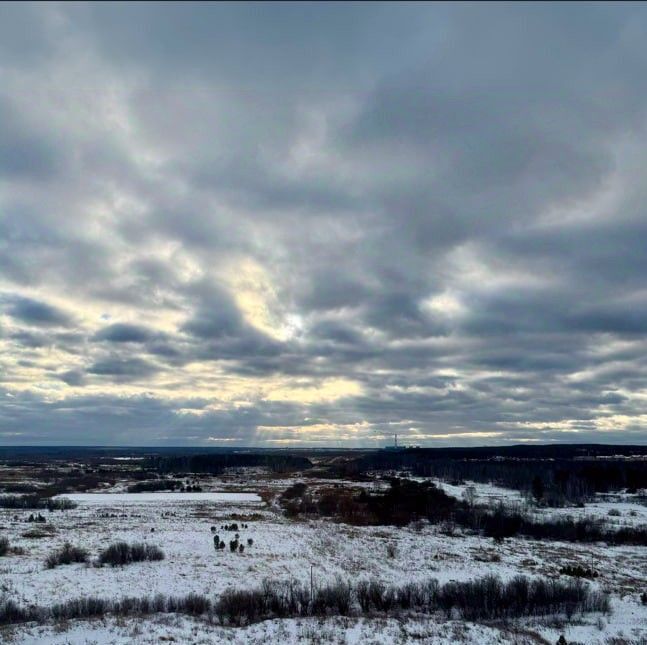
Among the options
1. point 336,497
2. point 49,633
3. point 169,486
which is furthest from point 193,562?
point 169,486

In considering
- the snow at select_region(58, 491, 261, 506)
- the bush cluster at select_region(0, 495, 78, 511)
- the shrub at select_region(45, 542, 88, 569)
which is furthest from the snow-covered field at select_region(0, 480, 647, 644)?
the snow at select_region(58, 491, 261, 506)

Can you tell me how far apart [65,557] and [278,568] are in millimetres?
11303

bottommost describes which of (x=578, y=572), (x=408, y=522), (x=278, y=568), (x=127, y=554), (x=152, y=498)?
(x=152, y=498)

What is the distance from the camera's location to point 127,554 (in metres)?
30.1

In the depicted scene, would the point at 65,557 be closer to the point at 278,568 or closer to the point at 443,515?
the point at 278,568

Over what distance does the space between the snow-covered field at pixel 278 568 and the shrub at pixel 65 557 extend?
0.51m

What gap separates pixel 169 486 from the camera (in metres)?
92.2

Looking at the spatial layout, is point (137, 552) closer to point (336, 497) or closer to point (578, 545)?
point (578, 545)

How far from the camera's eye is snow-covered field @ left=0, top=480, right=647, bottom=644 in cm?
1756

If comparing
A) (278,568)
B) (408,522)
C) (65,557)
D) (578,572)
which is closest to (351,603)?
(278,568)

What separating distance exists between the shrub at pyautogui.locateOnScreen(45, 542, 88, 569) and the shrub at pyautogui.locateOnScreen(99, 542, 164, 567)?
3.25 feet

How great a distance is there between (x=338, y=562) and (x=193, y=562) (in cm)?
813

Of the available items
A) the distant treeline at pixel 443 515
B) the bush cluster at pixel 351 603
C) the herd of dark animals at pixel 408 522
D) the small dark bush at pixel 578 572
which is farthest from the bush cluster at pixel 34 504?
the small dark bush at pixel 578 572

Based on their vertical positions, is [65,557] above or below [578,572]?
above
